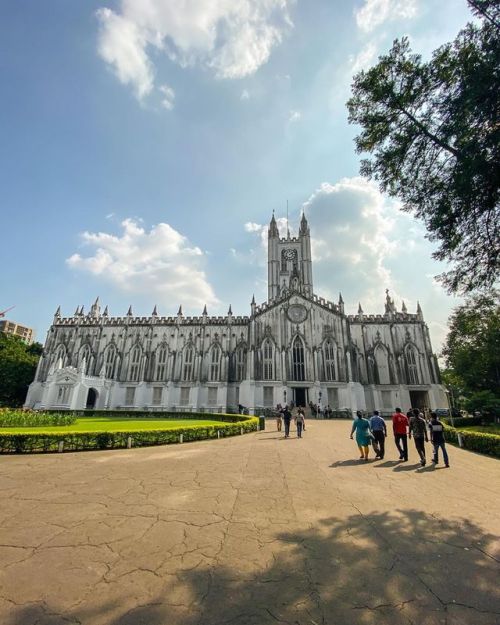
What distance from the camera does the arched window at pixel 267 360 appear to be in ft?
124

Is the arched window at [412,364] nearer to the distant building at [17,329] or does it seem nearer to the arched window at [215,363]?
the arched window at [215,363]

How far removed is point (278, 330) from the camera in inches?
1554

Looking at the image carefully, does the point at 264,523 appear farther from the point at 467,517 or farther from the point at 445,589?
the point at 467,517

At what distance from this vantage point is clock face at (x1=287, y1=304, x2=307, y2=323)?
39.7m

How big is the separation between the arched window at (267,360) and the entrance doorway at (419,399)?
61.9 ft

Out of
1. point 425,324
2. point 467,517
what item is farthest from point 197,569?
point 425,324

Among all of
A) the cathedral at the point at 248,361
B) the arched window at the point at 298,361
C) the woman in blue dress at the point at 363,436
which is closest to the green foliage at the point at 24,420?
the cathedral at the point at 248,361

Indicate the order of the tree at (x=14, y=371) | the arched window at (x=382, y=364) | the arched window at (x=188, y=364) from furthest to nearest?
the arched window at (x=188, y=364) < the tree at (x=14, y=371) < the arched window at (x=382, y=364)

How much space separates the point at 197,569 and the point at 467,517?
5.32 metres

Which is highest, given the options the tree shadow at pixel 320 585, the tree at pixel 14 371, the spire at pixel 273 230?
the spire at pixel 273 230

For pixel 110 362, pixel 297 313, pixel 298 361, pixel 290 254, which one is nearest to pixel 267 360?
pixel 298 361

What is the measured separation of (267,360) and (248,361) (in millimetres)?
2506

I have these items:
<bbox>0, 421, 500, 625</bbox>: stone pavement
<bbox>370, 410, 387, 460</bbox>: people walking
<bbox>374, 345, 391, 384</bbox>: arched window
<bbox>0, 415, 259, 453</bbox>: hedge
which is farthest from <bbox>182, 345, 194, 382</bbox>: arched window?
<bbox>0, 421, 500, 625</bbox>: stone pavement

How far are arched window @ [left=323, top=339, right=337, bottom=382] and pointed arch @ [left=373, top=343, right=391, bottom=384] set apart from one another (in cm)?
649
